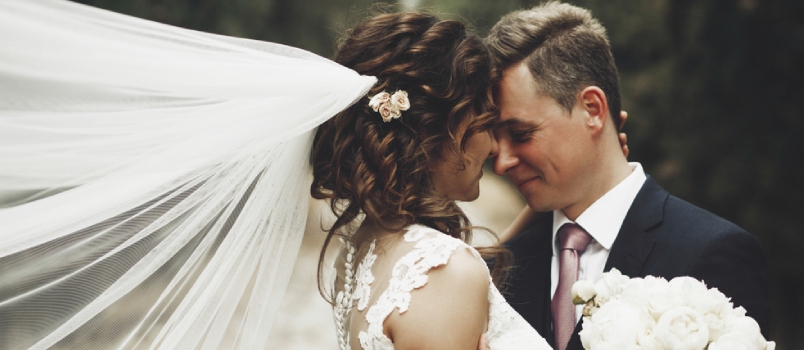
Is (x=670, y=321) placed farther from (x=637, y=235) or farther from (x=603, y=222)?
(x=603, y=222)

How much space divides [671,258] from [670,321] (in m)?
0.80

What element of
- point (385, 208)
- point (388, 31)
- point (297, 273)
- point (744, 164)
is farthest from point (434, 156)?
point (744, 164)

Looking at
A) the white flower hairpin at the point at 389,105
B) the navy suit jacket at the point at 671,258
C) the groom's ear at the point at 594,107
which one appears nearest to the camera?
the white flower hairpin at the point at 389,105

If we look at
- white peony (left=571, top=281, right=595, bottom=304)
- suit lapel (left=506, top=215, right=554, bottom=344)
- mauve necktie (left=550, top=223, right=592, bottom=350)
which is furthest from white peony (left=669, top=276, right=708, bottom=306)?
suit lapel (left=506, top=215, right=554, bottom=344)

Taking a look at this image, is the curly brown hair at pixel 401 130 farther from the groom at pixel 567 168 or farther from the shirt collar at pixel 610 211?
the shirt collar at pixel 610 211

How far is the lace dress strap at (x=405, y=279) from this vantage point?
1.99 meters

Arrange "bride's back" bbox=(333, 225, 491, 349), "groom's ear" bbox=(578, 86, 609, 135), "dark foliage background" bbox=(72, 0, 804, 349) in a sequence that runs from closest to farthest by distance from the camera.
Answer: "bride's back" bbox=(333, 225, 491, 349) < "groom's ear" bbox=(578, 86, 609, 135) < "dark foliage background" bbox=(72, 0, 804, 349)

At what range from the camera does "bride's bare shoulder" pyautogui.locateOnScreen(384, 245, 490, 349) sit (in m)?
1.95

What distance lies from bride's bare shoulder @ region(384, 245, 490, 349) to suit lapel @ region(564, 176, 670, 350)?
95 centimetres

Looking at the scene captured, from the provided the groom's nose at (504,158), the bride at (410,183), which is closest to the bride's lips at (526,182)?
the groom's nose at (504,158)

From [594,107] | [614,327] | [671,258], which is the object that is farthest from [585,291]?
[594,107]

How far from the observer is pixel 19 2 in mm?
1895

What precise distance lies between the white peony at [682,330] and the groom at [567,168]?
0.80 metres

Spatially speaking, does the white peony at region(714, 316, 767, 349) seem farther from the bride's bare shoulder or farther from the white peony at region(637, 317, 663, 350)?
the bride's bare shoulder
